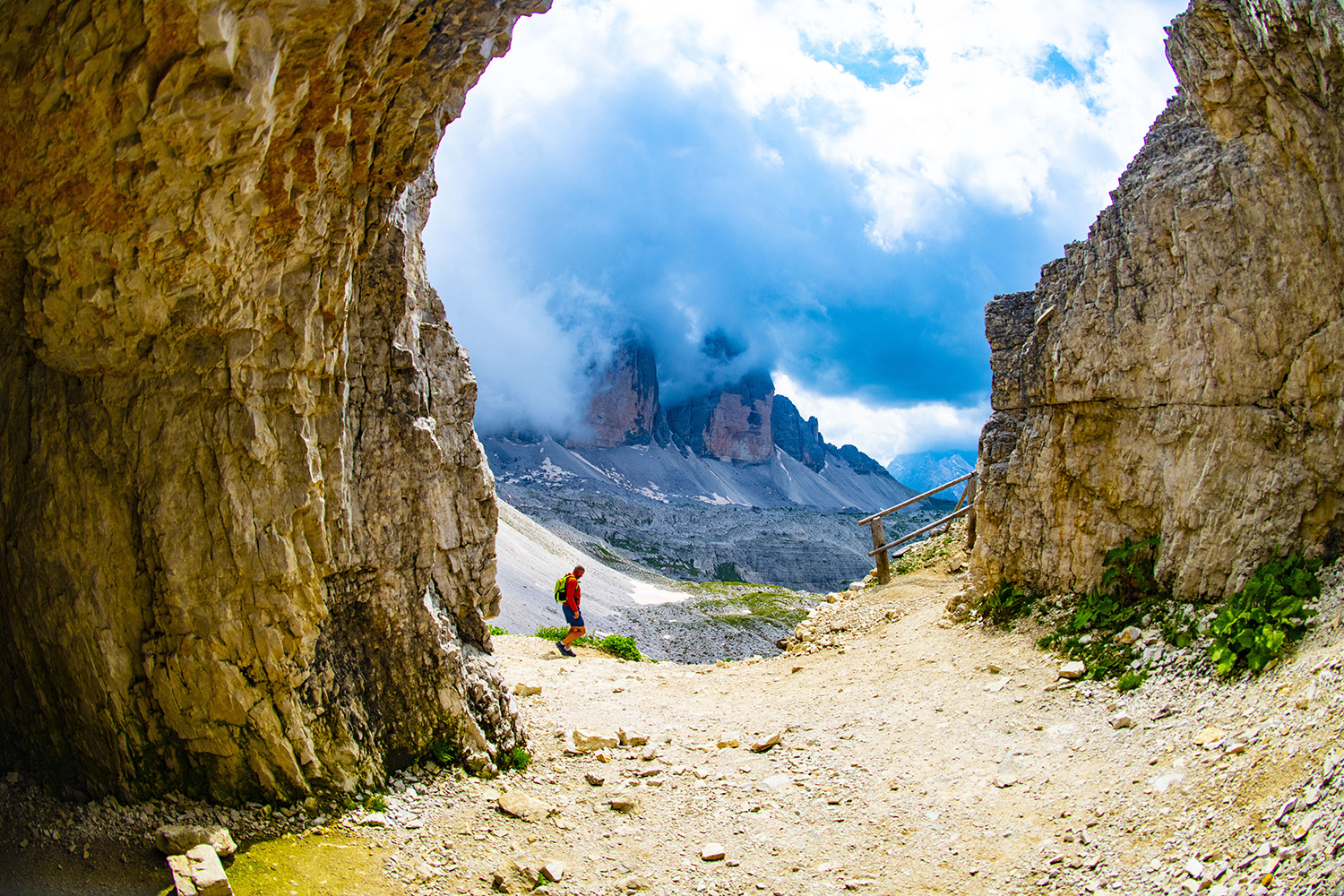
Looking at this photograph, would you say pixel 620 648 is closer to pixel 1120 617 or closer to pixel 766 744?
pixel 766 744

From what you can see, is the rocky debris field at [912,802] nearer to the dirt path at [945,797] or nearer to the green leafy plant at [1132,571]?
the dirt path at [945,797]

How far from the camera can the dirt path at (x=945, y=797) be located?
5.88 m

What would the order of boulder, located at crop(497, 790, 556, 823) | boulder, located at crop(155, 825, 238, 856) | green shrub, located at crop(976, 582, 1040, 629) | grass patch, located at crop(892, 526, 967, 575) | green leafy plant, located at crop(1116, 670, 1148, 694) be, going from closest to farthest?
boulder, located at crop(155, 825, 238, 856)
boulder, located at crop(497, 790, 556, 823)
green leafy plant, located at crop(1116, 670, 1148, 694)
green shrub, located at crop(976, 582, 1040, 629)
grass patch, located at crop(892, 526, 967, 575)

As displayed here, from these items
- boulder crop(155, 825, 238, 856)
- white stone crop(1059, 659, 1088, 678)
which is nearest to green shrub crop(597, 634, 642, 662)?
white stone crop(1059, 659, 1088, 678)

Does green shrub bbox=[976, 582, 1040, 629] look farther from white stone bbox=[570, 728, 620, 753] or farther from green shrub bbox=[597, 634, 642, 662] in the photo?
green shrub bbox=[597, 634, 642, 662]

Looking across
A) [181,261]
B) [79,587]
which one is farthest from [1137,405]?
[79,587]

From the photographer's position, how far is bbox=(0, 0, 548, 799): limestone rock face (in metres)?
5.40

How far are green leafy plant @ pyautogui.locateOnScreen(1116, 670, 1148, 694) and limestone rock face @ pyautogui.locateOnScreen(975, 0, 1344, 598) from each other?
4.57ft

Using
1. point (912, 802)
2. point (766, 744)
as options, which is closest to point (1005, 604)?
point (766, 744)

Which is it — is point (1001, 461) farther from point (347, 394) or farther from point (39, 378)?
point (39, 378)

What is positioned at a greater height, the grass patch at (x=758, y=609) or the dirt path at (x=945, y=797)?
the dirt path at (x=945, y=797)

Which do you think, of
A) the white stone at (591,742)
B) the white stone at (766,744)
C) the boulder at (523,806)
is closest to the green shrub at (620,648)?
the white stone at (591,742)

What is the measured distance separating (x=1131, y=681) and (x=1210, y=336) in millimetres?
4686

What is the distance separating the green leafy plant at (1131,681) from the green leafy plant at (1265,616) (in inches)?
32.9
